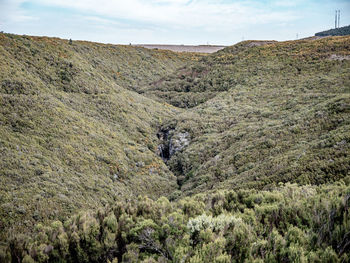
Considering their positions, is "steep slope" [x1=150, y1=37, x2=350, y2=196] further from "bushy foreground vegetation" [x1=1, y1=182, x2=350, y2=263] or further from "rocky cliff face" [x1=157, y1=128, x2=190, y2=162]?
"bushy foreground vegetation" [x1=1, y1=182, x2=350, y2=263]

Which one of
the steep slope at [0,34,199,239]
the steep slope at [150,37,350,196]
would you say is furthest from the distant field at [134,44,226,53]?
the steep slope at [0,34,199,239]

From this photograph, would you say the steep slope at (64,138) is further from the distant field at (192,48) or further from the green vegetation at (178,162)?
the distant field at (192,48)

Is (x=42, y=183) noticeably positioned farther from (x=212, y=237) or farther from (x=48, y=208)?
(x=212, y=237)

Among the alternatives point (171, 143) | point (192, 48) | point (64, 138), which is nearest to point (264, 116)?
point (171, 143)

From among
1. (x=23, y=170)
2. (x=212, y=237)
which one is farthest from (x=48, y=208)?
(x=212, y=237)

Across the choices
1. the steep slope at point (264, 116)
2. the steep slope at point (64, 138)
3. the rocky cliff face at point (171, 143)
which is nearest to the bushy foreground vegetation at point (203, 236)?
the steep slope at point (264, 116)

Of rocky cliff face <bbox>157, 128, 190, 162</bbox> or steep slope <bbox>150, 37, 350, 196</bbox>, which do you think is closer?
steep slope <bbox>150, 37, 350, 196</bbox>

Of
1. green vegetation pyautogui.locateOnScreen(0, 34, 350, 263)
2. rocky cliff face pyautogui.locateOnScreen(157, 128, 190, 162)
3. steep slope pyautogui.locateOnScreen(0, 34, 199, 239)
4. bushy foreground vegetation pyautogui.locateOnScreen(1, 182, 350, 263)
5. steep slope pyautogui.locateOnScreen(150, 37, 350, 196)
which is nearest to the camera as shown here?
bushy foreground vegetation pyautogui.locateOnScreen(1, 182, 350, 263)

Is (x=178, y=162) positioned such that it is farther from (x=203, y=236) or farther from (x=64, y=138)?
(x=203, y=236)
